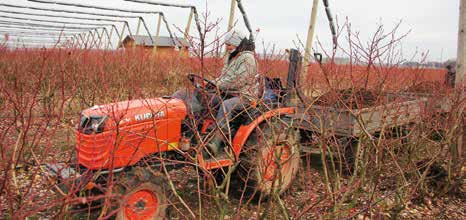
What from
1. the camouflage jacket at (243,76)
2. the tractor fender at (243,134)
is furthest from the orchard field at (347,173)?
the tractor fender at (243,134)

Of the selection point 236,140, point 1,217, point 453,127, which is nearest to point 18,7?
point 1,217

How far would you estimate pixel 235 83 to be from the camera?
381 cm

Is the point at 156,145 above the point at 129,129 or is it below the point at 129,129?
below

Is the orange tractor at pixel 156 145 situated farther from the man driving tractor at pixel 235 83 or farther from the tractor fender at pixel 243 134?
the man driving tractor at pixel 235 83

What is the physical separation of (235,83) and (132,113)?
38.9 inches

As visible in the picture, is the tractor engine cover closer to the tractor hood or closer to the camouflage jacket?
the tractor hood

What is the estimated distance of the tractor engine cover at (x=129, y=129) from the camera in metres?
3.36

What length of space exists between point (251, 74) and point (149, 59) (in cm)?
664

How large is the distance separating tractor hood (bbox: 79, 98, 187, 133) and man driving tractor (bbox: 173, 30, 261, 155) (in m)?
0.14

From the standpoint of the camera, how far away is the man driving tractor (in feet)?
12.4

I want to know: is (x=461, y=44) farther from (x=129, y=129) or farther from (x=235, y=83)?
(x=129, y=129)

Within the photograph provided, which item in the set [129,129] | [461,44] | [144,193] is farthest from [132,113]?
[461,44]

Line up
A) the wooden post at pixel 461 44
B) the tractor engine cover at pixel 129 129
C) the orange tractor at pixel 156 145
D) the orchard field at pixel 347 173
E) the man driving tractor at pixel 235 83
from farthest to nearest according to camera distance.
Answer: the wooden post at pixel 461 44
the man driving tractor at pixel 235 83
the tractor engine cover at pixel 129 129
the orange tractor at pixel 156 145
the orchard field at pixel 347 173

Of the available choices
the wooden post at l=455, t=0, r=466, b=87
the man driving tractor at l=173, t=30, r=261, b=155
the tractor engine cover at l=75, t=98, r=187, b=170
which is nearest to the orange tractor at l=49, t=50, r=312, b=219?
the tractor engine cover at l=75, t=98, r=187, b=170
